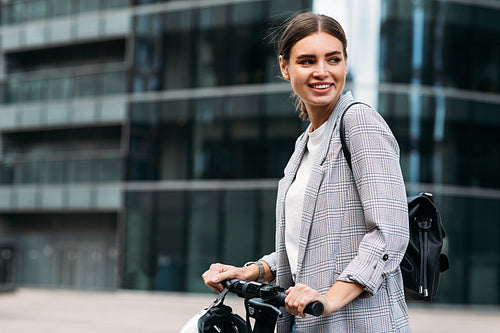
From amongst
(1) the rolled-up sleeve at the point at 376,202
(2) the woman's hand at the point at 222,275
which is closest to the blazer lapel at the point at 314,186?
(1) the rolled-up sleeve at the point at 376,202

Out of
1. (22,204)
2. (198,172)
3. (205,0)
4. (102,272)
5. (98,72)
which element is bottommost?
(102,272)

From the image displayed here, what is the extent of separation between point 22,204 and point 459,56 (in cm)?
1820

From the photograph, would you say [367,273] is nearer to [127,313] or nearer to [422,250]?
[422,250]

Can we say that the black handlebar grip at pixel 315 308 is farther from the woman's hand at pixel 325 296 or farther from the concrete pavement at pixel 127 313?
the concrete pavement at pixel 127 313

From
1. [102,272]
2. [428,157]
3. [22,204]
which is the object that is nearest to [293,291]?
[428,157]

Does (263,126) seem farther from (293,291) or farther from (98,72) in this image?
(293,291)

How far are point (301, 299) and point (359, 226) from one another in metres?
0.34

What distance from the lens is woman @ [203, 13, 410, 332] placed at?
1895mm

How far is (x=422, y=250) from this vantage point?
6.91ft

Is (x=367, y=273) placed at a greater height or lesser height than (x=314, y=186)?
lesser

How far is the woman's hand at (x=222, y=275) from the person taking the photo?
7.54ft

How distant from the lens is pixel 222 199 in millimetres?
22312

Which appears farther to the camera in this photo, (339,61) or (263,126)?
(263,126)

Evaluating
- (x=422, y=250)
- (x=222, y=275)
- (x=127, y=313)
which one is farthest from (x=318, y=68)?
(x=127, y=313)
